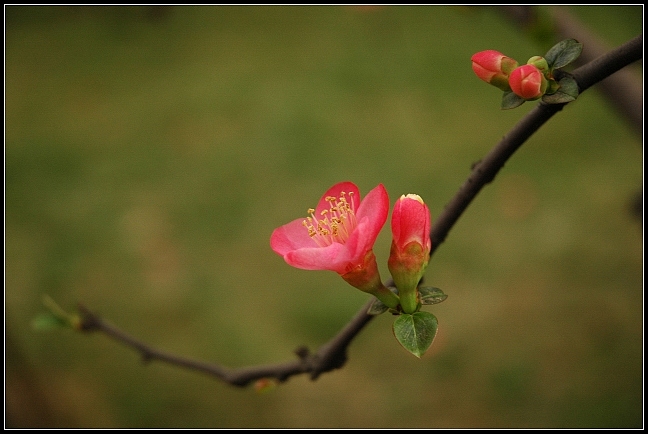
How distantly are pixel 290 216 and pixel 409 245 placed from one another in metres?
1.16

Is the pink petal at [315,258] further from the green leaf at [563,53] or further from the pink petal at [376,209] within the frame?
the green leaf at [563,53]

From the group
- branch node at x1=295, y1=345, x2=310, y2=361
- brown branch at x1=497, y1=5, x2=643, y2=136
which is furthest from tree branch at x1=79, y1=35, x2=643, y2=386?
brown branch at x1=497, y1=5, x2=643, y2=136

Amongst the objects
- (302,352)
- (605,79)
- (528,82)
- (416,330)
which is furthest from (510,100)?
(605,79)

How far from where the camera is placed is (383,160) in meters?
1.54

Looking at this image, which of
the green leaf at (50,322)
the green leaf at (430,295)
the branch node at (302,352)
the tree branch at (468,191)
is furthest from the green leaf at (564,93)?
the green leaf at (50,322)

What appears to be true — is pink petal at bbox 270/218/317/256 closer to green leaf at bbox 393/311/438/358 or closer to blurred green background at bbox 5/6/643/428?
green leaf at bbox 393/311/438/358

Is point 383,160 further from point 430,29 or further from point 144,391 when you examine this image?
point 144,391

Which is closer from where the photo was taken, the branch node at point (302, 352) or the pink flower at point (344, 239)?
the pink flower at point (344, 239)

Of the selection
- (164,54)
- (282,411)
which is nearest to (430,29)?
(164,54)

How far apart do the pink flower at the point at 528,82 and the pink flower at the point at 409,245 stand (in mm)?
69

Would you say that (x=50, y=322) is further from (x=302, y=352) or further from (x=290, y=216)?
(x=290, y=216)

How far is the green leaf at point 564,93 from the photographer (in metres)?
0.25

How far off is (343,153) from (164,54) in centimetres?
89

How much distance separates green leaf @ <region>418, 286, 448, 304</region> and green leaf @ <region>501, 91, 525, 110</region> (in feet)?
0.33
